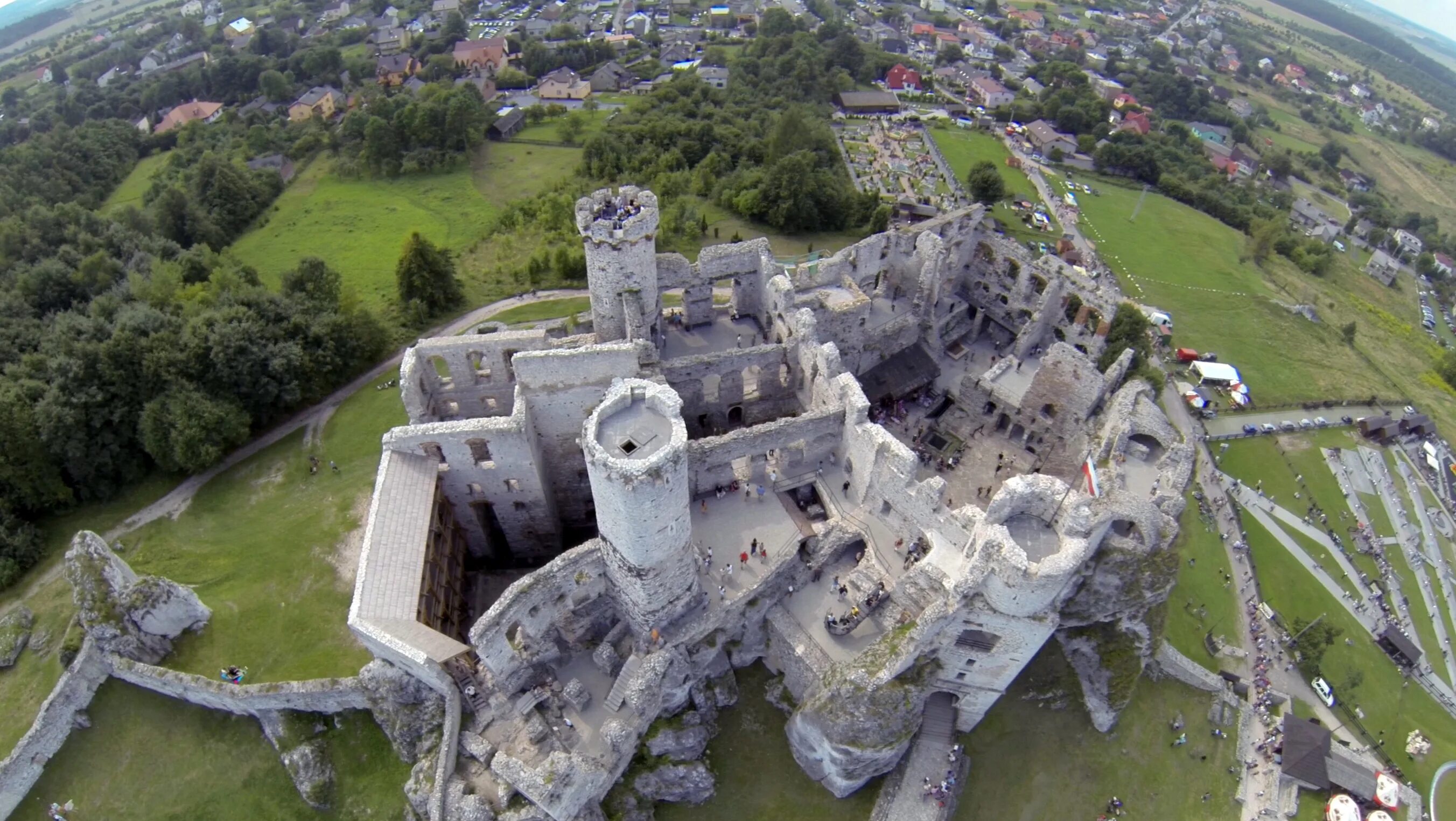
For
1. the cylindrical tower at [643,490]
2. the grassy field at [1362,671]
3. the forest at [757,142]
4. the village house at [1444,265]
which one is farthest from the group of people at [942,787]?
the village house at [1444,265]

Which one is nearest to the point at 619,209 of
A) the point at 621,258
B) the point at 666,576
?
the point at 621,258

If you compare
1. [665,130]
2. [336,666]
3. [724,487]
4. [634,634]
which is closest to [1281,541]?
[724,487]

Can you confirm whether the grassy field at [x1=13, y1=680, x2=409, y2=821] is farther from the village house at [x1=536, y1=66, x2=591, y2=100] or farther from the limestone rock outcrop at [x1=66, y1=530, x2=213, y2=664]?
the village house at [x1=536, y1=66, x2=591, y2=100]

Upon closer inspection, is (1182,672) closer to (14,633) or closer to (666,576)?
(666,576)

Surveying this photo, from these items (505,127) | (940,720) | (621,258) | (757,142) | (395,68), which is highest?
(621,258)

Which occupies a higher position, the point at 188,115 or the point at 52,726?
the point at 188,115

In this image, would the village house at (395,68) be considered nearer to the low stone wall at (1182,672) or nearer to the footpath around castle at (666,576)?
the footpath around castle at (666,576)

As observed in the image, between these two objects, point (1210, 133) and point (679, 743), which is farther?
point (1210, 133)
